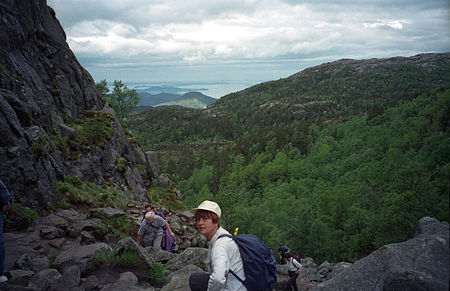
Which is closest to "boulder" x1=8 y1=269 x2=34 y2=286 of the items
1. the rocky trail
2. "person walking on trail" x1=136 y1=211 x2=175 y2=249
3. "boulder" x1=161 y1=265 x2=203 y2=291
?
the rocky trail

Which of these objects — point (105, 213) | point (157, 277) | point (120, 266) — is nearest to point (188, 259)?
point (157, 277)

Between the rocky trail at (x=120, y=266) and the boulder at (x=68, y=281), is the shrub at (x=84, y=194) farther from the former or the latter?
the boulder at (x=68, y=281)

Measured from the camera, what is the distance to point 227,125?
191000mm

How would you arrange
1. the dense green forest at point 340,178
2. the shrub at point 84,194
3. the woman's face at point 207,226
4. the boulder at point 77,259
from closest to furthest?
the woman's face at point 207,226 → the dense green forest at point 340,178 → the boulder at point 77,259 → the shrub at point 84,194

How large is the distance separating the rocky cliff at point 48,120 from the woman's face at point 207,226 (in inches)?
380

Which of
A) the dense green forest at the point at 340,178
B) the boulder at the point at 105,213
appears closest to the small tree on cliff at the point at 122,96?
the dense green forest at the point at 340,178

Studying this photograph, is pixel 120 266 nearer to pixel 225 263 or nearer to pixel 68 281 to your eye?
pixel 68 281

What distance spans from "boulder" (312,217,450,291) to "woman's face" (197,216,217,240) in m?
2.98

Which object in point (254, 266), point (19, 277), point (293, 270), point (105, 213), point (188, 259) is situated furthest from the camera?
point (105, 213)

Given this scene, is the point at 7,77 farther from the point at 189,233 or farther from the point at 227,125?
the point at 227,125

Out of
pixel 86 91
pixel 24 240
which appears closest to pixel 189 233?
pixel 24 240

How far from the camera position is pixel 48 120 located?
1728 cm

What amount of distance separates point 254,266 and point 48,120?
18206 mm

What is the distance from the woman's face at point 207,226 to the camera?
4312mm
